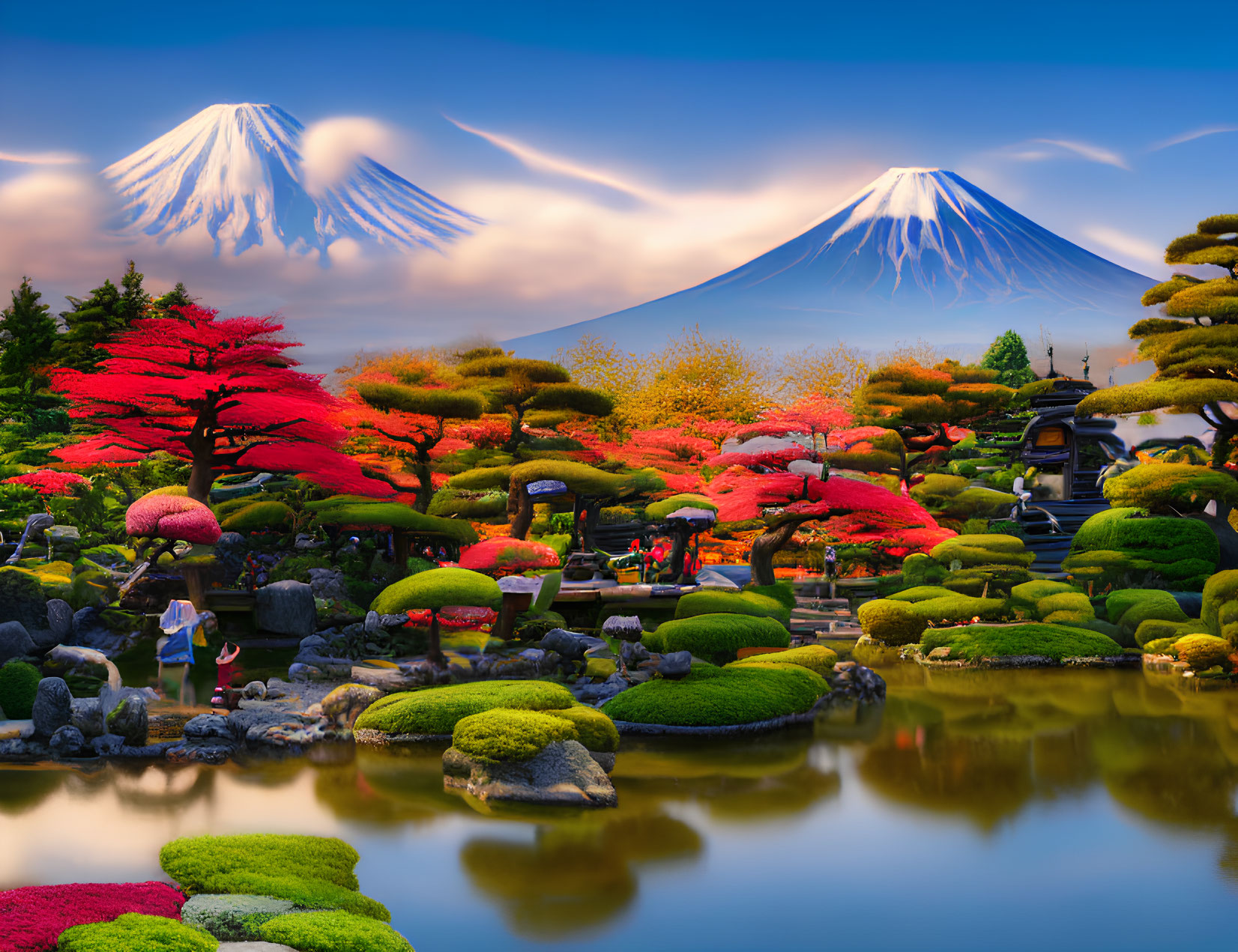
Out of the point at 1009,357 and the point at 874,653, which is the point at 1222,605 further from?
the point at 1009,357

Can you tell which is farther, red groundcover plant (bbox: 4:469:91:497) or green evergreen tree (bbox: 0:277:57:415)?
green evergreen tree (bbox: 0:277:57:415)

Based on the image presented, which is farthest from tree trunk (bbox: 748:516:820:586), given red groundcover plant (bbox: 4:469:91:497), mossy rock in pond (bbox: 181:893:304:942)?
mossy rock in pond (bbox: 181:893:304:942)

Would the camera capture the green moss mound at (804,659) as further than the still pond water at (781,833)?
Yes

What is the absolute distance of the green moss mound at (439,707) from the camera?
9961mm

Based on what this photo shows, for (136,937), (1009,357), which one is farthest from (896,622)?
(1009,357)

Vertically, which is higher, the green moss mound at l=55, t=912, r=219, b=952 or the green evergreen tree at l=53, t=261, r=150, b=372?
the green evergreen tree at l=53, t=261, r=150, b=372

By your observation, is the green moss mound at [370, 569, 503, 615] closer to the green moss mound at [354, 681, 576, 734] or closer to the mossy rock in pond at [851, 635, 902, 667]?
the green moss mound at [354, 681, 576, 734]

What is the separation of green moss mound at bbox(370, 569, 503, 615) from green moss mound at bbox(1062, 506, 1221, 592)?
11700 millimetres

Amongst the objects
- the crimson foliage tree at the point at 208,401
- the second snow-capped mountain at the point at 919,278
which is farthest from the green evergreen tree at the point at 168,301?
the second snow-capped mountain at the point at 919,278

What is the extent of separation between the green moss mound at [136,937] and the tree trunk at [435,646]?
290 inches

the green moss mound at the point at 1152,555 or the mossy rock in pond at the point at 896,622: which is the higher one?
the green moss mound at the point at 1152,555

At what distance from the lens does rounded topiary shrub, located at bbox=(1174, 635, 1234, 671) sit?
14.0 m

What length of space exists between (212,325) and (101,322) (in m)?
13.7

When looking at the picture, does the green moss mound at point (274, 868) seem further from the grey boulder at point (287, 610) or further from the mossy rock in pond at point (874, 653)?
the mossy rock in pond at point (874, 653)
